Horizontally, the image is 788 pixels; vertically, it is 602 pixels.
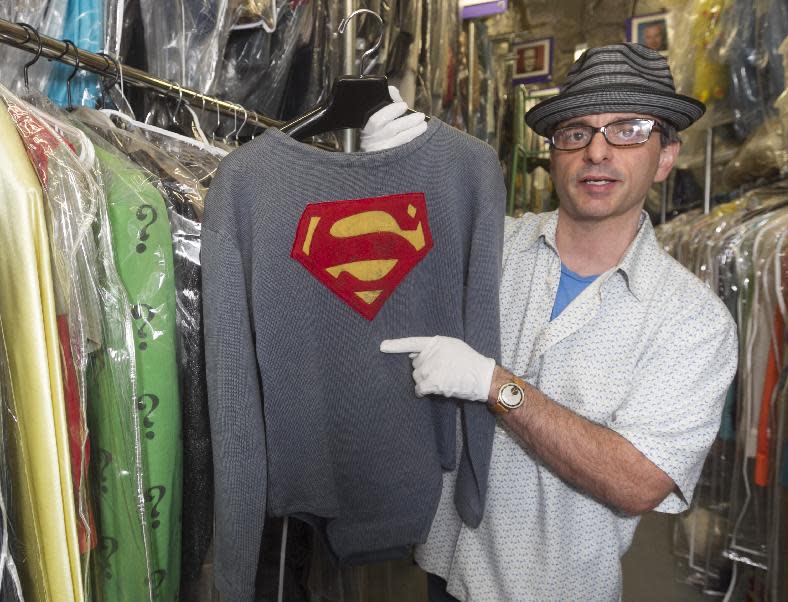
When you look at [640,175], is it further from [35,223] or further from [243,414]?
[35,223]

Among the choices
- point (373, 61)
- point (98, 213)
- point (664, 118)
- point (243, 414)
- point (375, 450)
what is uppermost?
point (373, 61)

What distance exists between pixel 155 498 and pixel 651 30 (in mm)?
3754

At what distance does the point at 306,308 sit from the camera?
940 millimetres

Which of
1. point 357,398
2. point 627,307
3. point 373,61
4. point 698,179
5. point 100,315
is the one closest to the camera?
point 100,315

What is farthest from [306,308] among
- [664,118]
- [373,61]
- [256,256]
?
[373,61]

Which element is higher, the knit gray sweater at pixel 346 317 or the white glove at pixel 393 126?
the white glove at pixel 393 126

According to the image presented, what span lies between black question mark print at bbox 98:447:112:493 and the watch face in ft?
1.95

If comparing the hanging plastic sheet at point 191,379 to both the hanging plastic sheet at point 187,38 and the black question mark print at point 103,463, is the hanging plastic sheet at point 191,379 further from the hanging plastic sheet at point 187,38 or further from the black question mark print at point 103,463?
the hanging plastic sheet at point 187,38

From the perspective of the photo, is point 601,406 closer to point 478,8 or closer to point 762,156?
point 762,156

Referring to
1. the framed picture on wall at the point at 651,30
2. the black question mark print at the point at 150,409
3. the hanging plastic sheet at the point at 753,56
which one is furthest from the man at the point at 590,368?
the framed picture on wall at the point at 651,30

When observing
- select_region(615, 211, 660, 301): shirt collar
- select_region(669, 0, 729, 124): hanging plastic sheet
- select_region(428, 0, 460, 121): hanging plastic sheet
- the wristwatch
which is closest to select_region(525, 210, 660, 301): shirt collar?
select_region(615, 211, 660, 301): shirt collar

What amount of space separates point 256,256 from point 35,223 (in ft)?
1.11

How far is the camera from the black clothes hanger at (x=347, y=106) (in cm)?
99

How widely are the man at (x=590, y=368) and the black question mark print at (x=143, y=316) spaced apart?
371mm
